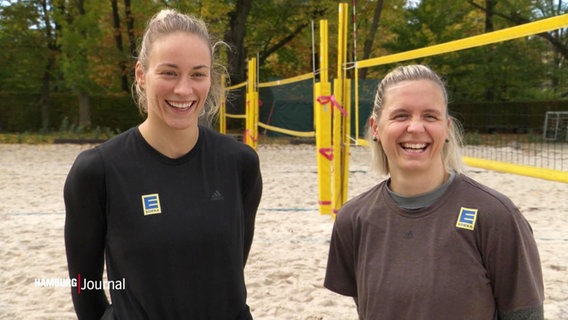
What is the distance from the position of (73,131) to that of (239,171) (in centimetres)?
1499

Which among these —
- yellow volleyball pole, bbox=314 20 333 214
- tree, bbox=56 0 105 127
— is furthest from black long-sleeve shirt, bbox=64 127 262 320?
tree, bbox=56 0 105 127

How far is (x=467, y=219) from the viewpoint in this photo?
1212 mm

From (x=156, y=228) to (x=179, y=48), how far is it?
431 mm

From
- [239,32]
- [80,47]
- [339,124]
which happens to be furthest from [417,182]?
[239,32]

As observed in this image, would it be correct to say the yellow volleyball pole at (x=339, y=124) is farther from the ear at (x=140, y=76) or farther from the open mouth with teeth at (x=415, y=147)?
the open mouth with teeth at (x=415, y=147)

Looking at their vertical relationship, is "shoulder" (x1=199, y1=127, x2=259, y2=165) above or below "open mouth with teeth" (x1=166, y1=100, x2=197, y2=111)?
below

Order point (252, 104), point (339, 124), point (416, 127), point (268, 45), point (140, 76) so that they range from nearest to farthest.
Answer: point (416, 127) < point (140, 76) < point (339, 124) < point (252, 104) < point (268, 45)

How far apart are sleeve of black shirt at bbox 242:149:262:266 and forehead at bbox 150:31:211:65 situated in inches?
11.1

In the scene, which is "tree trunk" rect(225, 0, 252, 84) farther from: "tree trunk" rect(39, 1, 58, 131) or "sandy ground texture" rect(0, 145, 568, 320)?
"sandy ground texture" rect(0, 145, 568, 320)

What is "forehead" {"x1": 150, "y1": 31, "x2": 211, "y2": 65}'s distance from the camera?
4.68 ft

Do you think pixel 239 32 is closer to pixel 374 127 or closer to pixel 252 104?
pixel 252 104

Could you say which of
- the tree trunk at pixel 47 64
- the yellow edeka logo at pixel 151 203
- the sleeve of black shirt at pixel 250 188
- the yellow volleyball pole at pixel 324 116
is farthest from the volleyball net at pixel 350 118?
the tree trunk at pixel 47 64

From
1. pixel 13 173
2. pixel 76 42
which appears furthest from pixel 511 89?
pixel 13 173

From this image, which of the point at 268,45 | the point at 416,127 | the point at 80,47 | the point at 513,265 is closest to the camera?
the point at 513,265
